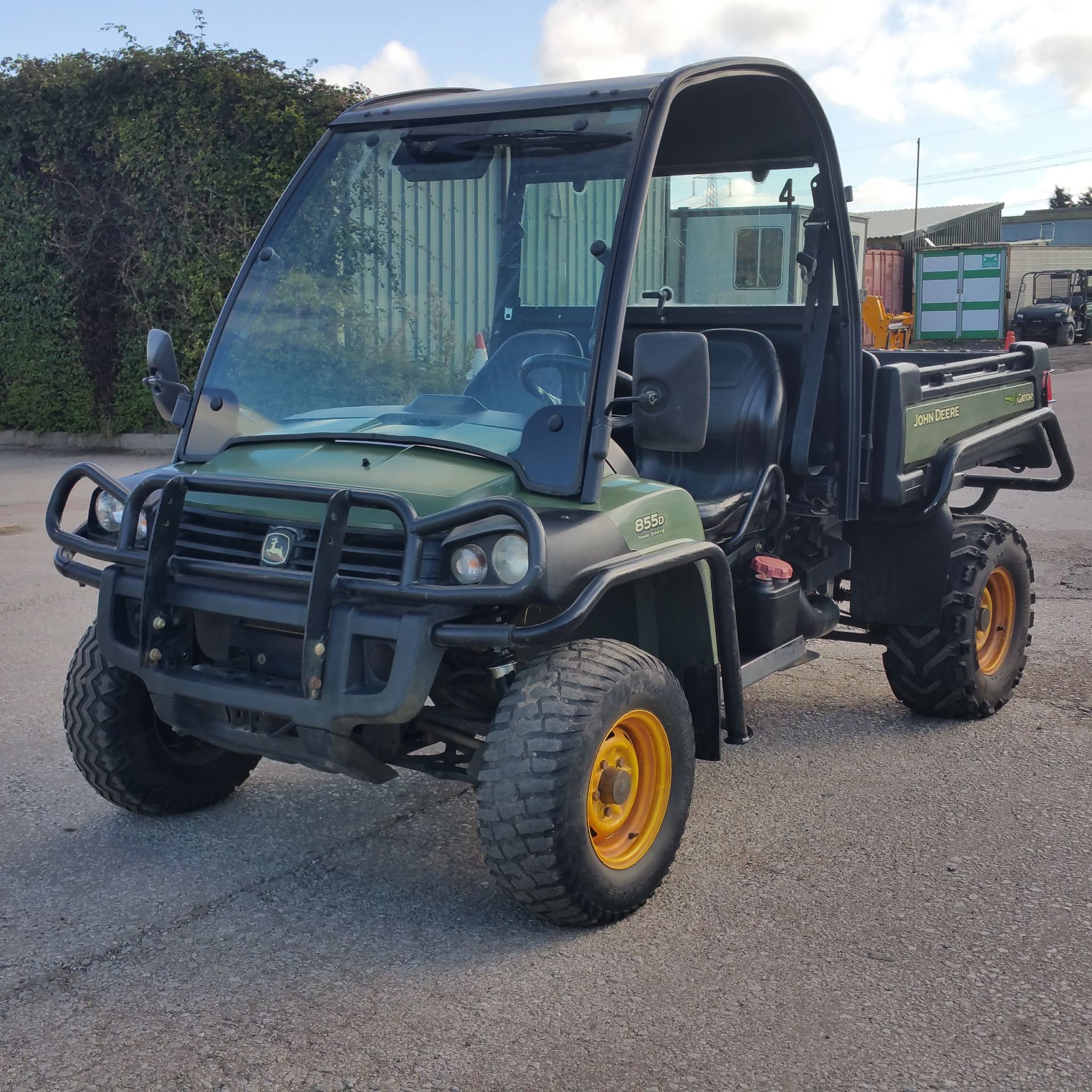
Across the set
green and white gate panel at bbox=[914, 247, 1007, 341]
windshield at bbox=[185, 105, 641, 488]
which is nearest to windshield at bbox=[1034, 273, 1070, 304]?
green and white gate panel at bbox=[914, 247, 1007, 341]

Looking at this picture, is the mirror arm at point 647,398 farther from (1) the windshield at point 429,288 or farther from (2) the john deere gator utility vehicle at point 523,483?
(1) the windshield at point 429,288

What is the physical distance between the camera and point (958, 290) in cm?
3594

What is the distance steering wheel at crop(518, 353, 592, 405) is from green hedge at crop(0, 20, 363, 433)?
1007 centimetres

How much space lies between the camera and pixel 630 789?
12.1ft

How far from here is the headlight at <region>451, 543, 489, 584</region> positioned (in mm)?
3318

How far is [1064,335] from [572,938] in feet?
114

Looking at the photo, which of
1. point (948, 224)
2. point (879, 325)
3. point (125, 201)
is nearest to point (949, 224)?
point (948, 224)

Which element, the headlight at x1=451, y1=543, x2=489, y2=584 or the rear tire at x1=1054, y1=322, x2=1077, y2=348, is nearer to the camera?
the headlight at x1=451, y1=543, x2=489, y2=584

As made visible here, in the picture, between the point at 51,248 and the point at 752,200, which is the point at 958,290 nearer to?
the point at 51,248

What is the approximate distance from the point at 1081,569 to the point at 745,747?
13.2ft

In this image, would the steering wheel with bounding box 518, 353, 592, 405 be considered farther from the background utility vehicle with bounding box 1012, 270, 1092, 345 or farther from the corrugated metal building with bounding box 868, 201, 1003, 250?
the corrugated metal building with bounding box 868, 201, 1003, 250

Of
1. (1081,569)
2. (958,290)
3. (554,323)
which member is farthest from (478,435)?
(958,290)

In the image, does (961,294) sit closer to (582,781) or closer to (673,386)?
(673,386)

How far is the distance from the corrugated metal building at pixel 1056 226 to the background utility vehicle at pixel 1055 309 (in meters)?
25.7
